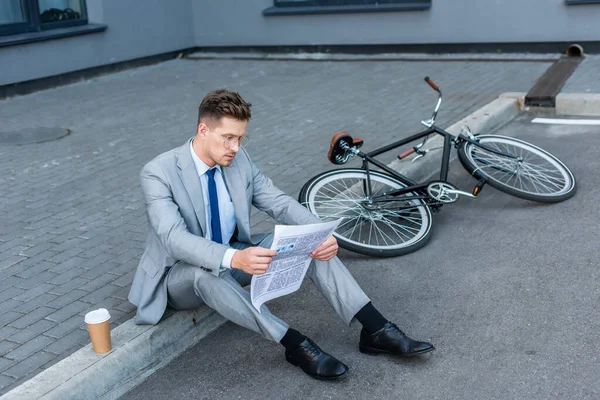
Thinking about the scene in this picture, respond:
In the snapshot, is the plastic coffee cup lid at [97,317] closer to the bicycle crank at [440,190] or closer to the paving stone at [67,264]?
the paving stone at [67,264]

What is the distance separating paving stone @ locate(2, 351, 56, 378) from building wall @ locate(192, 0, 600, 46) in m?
9.89

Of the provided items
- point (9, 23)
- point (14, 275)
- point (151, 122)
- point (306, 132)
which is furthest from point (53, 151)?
point (9, 23)

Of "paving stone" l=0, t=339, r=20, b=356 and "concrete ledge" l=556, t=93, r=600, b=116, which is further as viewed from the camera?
"concrete ledge" l=556, t=93, r=600, b=116

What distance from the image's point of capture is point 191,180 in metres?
3.97

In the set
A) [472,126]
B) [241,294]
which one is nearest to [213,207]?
[241,294]

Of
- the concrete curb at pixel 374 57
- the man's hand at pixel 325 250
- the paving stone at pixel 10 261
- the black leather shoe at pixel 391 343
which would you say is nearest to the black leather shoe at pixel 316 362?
the black leather shoe at pixel 391 343

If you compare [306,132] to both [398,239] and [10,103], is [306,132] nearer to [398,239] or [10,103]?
[398,239]

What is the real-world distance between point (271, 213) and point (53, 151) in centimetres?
439

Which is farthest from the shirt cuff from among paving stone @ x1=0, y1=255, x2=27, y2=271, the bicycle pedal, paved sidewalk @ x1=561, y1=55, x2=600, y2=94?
paved sidewalk @ x1=561, y1=55, x2=600, y2=94

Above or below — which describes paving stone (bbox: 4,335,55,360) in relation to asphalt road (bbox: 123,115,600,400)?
above

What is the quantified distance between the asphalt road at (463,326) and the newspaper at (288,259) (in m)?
0.42

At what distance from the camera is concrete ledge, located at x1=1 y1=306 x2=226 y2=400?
3.46 m

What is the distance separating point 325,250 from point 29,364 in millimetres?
1586

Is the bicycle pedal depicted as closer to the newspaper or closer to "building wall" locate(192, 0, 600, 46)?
the newspaper
